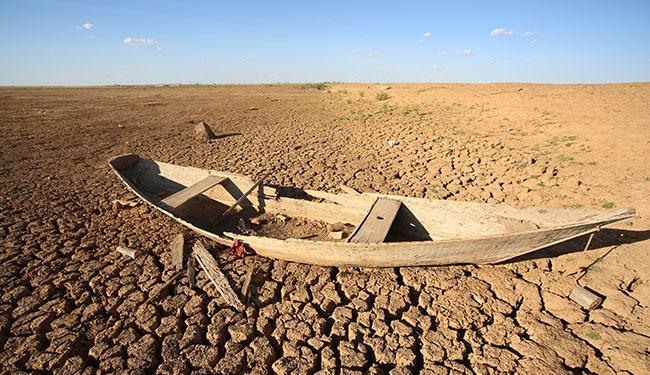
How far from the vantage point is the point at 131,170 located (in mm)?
5727

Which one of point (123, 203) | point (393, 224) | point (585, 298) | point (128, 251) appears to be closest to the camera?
point (585, 298)

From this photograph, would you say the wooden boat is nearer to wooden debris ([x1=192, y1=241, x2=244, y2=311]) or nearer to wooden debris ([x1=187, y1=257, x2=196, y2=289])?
wooden debris ([x1=192, y1=241, x2=244, y2=311])

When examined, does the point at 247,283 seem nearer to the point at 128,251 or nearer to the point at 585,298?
the point at 128,251

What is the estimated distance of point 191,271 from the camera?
3535 mm

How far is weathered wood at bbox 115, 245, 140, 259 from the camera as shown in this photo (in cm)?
383

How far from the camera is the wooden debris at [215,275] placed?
10.3 ft

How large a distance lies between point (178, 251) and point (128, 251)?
595mm

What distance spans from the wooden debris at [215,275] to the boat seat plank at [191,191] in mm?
808

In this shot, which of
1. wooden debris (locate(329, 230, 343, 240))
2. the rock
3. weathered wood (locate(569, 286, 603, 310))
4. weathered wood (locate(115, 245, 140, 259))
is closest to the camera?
weathered wood (locate(569, 286, 603, 310))

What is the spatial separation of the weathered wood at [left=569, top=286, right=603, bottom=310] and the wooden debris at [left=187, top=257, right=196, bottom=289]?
3552mm

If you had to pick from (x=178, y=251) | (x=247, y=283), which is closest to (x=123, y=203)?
(x=178, y=251)

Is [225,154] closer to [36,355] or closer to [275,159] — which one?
[275,159]

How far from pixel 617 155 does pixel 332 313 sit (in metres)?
5.84

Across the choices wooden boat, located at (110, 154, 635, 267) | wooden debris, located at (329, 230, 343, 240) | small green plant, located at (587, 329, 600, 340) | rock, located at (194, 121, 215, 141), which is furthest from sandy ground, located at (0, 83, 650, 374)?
rock, located at (194, 121, 215, 141)
